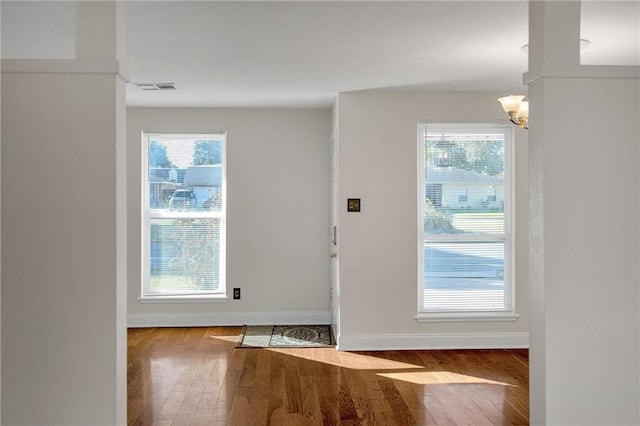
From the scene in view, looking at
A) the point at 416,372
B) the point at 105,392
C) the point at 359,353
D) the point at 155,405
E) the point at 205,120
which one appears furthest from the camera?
the point at 205,120

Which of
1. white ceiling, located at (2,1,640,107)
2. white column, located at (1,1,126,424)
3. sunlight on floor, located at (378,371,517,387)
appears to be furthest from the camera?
sunlight on floor, located at (378,371,517,387)

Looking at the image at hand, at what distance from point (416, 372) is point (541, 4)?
3.28 m

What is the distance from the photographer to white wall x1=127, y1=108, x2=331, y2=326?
6.39 m

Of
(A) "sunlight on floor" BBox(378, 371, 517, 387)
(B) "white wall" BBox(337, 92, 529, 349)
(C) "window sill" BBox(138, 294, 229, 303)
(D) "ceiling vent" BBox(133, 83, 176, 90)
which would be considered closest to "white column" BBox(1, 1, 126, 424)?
(A) "sunlight on floor" BBox(378, 371, 517, 387)

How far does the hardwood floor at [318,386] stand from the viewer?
364 cm

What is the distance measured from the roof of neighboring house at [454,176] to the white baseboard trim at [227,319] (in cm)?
202

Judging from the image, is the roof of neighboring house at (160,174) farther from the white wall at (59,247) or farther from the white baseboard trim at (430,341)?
the white wall at (59,247)

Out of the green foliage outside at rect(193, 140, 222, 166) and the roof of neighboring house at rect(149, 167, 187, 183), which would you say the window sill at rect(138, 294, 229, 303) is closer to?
the roof of neighboring house at rect(149, 167, 187, 183)

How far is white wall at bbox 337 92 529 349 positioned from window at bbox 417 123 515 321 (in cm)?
16

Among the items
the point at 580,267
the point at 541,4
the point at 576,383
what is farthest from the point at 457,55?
the point at 576,383

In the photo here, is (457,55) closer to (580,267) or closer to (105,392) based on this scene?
(580,267)

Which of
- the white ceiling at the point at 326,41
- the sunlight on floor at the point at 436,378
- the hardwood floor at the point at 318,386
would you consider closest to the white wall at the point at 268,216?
the hardwood floor at the point at 318,386

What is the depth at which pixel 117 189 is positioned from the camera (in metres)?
2.04

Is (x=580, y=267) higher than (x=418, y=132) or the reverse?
the reverse
